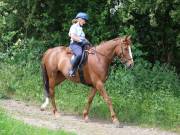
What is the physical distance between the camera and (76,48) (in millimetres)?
14539

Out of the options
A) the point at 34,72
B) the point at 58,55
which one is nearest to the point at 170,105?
the point at 58,55

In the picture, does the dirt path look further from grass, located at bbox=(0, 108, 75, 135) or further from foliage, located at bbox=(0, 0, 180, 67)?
foliage, located at bbox=(0, 0, 180, 67)

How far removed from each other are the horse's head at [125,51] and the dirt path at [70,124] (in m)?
1.59

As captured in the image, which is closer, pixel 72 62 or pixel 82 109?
pixel 72 62

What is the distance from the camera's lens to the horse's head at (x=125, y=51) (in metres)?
14.1

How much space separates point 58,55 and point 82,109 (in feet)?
5.28

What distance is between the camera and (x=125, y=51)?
1416 cm

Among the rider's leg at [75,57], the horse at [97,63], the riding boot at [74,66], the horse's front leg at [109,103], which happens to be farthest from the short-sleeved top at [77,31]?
the horse's front leg at [109,103]

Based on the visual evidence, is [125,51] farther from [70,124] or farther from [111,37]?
[111,37]

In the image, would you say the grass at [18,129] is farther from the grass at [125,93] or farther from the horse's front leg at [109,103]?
the grass at [125,93]

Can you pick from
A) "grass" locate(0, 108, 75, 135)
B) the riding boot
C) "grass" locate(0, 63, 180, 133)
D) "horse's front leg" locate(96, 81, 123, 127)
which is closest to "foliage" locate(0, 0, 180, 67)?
"grass" locate(0, 63, 180, 133)

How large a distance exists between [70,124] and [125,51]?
2310 millimetres

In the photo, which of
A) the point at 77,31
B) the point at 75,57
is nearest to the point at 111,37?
the point at 77,31

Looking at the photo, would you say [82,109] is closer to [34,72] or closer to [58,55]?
[58,55]
